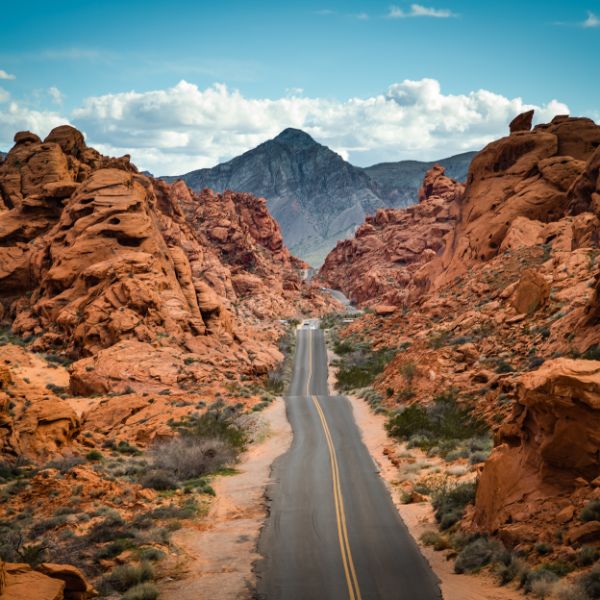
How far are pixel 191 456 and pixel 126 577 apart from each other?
12290 mm

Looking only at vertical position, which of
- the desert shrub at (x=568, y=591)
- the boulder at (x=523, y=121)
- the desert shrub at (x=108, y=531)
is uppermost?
the boulder at (x=523, y=121)

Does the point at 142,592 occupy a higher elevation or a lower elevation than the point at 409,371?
lower

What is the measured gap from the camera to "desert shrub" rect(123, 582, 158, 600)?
49.2 ft

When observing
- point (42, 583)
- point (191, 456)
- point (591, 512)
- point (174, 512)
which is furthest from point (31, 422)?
point (591, 512)

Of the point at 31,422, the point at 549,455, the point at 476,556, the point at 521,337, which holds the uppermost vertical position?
the point at 521,337

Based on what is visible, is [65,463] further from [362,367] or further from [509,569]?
[362,367]

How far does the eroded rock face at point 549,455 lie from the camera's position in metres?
15.6

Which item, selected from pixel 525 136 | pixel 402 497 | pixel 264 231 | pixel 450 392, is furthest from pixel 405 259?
pixel 402 497

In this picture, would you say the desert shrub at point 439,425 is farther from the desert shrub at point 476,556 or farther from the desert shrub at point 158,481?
the desert shrub at point 476,556

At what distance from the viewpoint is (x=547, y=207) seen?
5700 centimetres

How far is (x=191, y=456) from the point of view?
1118 inches

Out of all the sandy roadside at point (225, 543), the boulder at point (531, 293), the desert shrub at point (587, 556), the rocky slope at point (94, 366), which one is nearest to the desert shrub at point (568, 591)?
the desert shrub at point (587, 556)

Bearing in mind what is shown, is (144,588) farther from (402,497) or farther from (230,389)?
(230,389)

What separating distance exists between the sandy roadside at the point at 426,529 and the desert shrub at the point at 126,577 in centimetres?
765
